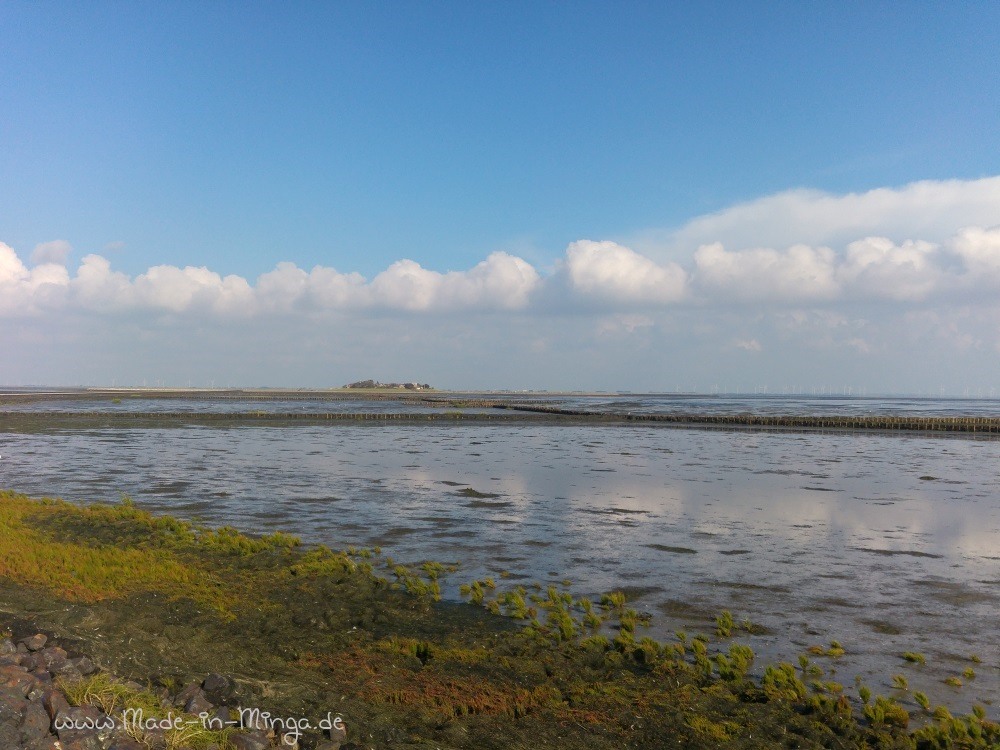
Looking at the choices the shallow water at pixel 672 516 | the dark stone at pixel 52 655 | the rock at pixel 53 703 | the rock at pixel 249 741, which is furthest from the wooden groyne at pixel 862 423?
the rock at pixel 53 703

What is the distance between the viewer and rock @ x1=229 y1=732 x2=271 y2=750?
7574mm

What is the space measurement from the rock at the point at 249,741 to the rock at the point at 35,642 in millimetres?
3825

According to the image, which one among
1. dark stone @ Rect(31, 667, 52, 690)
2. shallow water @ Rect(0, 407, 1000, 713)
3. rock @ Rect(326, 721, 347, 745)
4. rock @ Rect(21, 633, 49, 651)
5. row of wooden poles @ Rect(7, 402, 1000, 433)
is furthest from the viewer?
row of wooden poles @ Rect(7, 402, 1000, 433)

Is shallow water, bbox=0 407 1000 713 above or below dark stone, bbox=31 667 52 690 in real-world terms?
below

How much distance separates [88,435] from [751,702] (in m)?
59.6

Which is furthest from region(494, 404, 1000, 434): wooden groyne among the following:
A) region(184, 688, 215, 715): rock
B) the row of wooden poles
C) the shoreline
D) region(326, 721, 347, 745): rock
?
region(184, 688, 215, 715): rock

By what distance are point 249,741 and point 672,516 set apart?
19.1 metres

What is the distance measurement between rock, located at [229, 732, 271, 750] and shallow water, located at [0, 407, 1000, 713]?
7928mm

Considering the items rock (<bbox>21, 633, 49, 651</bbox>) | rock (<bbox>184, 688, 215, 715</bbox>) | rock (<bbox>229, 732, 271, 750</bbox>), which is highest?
rock (<bbox>21, 633, 49, 651</bbox>)

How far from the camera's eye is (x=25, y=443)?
4984 centimetres

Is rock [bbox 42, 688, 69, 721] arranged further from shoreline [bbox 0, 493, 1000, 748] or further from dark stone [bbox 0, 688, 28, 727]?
shoreline [bbox 0, 493, 1000, 748]

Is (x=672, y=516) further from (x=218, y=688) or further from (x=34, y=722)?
(x=34, y=722)

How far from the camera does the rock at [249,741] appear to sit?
7574 millimetres

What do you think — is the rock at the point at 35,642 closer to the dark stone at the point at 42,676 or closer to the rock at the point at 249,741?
the dark stone at the point at 42,676
